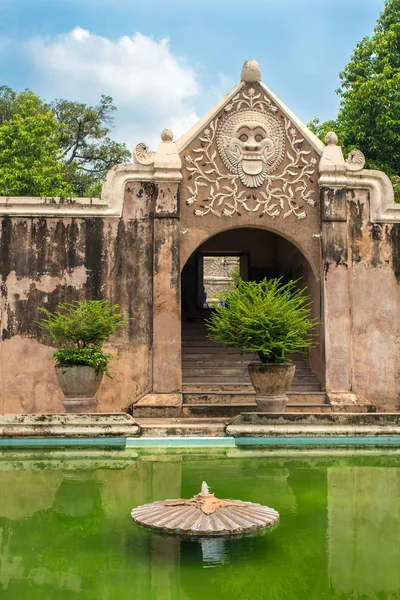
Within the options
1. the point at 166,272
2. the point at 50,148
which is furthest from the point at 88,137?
the point at 166,272

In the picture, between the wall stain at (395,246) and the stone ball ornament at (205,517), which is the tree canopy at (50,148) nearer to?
the wall stain at (395,246)

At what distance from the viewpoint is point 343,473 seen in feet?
20.1

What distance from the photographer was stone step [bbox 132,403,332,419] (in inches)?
385

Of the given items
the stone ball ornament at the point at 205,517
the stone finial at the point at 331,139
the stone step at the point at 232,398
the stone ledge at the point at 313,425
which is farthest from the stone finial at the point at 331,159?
the stone ball ornament at the point at 205,517

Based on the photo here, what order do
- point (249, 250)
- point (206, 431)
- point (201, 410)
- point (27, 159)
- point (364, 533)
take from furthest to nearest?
point (27, 159) < point (249, 250) < point (201, 410) < point (206, 431) < point (364, 533)

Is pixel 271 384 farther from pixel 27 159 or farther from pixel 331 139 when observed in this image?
pixel 27 159

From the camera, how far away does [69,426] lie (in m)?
7.90

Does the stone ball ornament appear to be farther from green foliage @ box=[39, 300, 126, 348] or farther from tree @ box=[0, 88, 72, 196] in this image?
tree @ box=[0, 88, 72, 196]

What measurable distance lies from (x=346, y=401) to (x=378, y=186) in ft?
10.2

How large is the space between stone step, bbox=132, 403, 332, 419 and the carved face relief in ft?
10.5

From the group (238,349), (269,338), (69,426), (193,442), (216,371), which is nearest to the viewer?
(193,442)

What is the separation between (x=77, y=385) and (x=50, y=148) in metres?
12.8

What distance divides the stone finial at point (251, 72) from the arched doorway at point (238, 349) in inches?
111

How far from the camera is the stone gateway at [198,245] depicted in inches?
405
